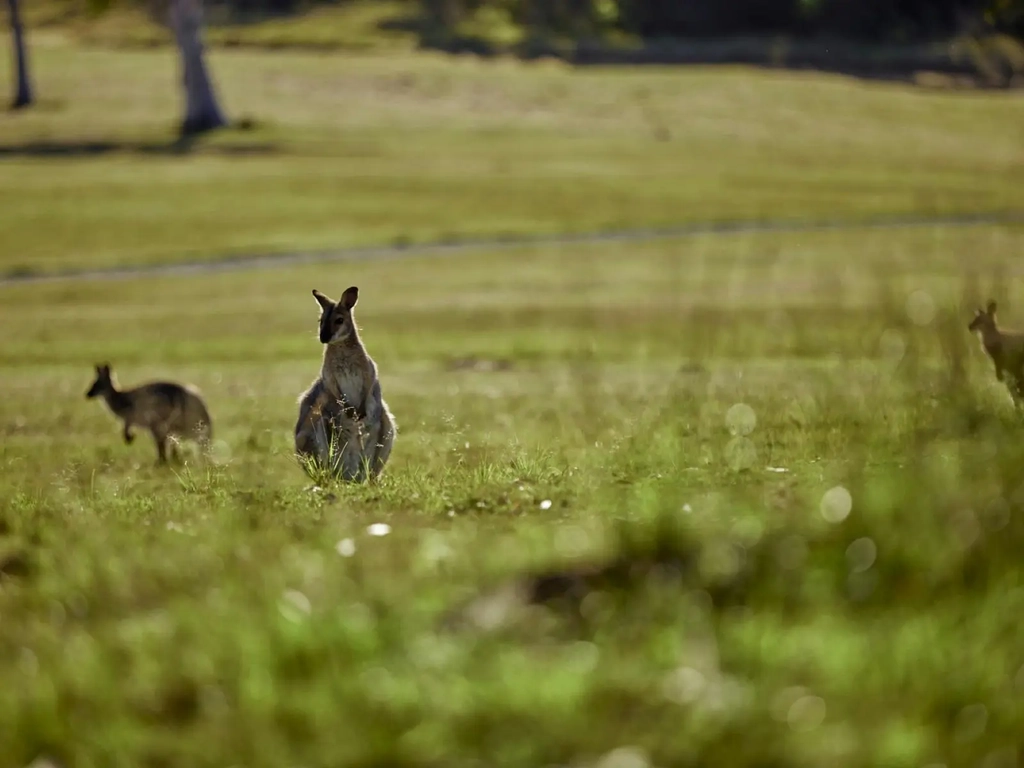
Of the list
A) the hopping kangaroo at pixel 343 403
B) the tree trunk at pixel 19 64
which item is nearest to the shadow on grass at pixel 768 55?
the tree trunk at pixel 19 64

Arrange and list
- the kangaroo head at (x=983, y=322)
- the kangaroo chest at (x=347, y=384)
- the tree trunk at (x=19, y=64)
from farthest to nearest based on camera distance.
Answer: the tree trunk at (x=19, y=64) < the kangaroo head at (x=983, y=322) < the kangaroo chest at (x=347, y=384)

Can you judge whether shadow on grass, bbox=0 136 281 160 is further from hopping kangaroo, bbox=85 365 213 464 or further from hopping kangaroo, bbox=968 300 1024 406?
hopping kangaroo, bbox=968 300 1024 406

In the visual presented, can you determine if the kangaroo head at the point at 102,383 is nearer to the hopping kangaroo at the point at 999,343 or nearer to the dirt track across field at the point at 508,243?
the hopping kangaroo at the point at 999,343

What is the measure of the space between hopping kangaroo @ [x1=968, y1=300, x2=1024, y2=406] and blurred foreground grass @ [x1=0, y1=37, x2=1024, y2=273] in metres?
33.9

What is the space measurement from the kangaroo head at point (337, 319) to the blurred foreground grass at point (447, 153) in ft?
106

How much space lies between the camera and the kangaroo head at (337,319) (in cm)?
1149

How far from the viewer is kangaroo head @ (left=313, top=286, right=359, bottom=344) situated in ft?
37.7

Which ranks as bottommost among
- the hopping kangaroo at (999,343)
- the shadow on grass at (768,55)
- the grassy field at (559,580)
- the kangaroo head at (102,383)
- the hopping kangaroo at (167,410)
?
the shadow on grass at (768,55)

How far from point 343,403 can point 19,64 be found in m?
77.4

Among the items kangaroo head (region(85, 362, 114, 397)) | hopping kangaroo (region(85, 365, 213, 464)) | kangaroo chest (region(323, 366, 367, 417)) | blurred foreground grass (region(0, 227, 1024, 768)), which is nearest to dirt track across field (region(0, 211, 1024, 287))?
kangaroo head (region(85, 362, 114, 397))

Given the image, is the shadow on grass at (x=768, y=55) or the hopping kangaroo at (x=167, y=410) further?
the shadow on grass at (x=768, y=55)

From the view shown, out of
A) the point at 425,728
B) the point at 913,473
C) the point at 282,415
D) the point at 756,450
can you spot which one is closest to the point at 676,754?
the point at 425,728

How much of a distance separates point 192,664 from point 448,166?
205 feet

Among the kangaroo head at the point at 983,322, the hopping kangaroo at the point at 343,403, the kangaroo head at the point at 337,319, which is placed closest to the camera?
the hopping kangaroo at the point at 343,403
